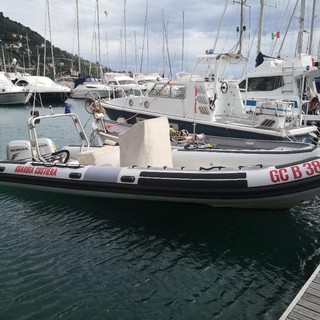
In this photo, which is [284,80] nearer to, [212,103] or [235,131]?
[212,103]

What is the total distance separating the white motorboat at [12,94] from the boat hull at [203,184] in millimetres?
28142

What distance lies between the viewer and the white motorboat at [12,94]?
32.2 meters

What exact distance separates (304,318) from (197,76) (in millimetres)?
9683

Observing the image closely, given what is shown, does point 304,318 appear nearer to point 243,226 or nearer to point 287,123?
point 243,226

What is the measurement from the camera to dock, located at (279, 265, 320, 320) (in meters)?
3.24

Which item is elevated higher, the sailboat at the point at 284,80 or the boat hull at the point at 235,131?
the sailboat at the point at 284,80

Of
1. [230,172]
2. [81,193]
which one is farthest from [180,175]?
[81,193]

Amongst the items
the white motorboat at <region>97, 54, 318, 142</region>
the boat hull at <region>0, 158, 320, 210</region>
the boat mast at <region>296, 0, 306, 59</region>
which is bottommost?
the boat hull at <region>0, 158, 320, 210</region>

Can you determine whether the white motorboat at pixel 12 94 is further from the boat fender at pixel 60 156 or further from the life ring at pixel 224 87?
the boat fender at pixel 60 156

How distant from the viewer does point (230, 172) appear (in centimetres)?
580

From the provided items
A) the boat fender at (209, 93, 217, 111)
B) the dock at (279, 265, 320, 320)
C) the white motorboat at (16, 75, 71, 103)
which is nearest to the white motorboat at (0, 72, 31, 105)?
the white motorboat at (16, 75, 71, 103)

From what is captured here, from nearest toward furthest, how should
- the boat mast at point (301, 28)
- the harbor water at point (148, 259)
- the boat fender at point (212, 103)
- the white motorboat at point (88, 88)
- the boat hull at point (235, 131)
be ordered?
the harbor water at point (148, 259) < the boat hull at point (235, 131) < the boat fender at point (212, 103) < the boat mast at point (301, 28) < the white motorboat at point (88, 88)

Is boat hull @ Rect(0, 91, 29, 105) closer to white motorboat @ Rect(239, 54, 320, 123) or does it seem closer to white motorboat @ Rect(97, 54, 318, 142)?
white motorboat @ Rect(97, 54, 318, 142)

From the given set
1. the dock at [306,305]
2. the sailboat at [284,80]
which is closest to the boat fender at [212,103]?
the sailboat at [284,80]
